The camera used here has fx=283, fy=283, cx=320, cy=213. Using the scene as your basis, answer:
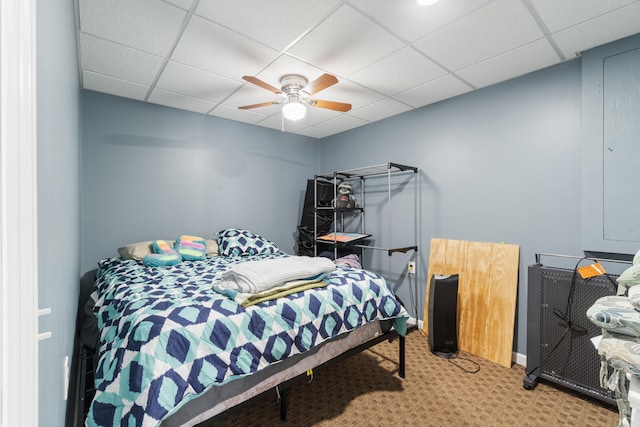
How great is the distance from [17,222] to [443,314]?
108 inches

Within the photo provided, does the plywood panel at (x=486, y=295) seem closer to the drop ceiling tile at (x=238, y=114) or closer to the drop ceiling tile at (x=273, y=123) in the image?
the drop ceiling tile at (x=273, y=123)

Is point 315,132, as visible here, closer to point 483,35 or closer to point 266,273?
point 483,35

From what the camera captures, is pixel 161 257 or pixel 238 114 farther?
pixel 238 114

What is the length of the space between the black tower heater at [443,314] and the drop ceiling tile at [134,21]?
9.15 feet

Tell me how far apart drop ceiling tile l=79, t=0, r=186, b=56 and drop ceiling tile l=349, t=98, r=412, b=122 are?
1.97 metres

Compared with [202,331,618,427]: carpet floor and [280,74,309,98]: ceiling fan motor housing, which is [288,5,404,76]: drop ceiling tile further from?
[202,331,618,427]: carpet floor

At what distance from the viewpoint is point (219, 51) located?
2.06 m

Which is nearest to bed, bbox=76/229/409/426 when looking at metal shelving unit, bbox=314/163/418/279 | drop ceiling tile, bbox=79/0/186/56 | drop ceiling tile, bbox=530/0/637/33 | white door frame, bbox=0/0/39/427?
white door frame, bbox=0/0/39/427

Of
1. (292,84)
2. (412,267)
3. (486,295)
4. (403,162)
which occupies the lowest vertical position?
(486,295)

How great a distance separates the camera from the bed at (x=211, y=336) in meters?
1.16

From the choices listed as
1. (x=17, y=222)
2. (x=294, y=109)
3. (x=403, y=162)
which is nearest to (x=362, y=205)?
(x=403, y=162)

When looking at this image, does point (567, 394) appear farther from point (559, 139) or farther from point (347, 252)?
point (347, 252)

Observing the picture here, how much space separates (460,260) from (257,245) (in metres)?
2.14

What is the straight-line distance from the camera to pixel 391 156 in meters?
3.45
